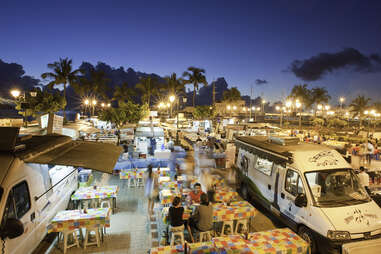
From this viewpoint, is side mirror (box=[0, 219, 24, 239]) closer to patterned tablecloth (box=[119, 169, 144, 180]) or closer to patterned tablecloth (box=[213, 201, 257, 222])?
patterned tablecloth (box=[213, 201, 257, 222])

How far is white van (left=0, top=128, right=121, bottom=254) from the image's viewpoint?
3581 millimetres

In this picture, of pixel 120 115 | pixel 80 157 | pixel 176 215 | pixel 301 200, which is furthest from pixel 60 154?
pixel 120 115

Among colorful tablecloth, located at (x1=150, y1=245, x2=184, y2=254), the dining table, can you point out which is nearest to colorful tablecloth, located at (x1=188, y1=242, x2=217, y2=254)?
colorful tablecloth, located at (x1=150, y1=245, x2=184, y2=254)

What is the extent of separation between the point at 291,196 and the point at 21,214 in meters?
6.17

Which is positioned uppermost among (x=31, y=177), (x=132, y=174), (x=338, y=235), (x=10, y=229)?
(x=31, y=177)

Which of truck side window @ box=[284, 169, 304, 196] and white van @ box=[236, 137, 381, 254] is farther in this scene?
→ truck side window @ box=[284, 169, 304, 196]

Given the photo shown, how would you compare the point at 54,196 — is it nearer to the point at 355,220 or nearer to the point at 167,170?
the point at 167,170

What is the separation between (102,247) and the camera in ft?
18.1

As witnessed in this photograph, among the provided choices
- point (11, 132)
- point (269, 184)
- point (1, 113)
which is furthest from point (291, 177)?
point (1, 113)

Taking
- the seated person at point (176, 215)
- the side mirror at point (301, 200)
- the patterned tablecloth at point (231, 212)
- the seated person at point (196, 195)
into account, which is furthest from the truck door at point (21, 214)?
the side mirror at point (301, 200)

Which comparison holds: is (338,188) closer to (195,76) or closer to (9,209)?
(9,209)

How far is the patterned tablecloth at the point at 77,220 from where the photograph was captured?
5.13m

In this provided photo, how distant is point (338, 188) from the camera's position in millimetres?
5883

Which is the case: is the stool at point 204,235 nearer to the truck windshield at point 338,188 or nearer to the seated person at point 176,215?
the seated person at point 176,215
